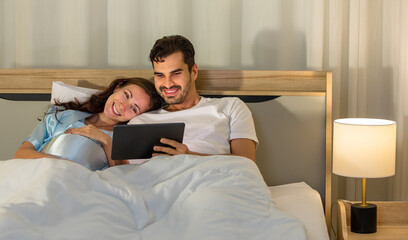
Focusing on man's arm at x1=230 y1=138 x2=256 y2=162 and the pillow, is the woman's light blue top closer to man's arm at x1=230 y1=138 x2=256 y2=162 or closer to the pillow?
the pillow

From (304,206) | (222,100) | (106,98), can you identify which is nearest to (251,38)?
(222,100)

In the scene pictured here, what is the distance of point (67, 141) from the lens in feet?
6.35

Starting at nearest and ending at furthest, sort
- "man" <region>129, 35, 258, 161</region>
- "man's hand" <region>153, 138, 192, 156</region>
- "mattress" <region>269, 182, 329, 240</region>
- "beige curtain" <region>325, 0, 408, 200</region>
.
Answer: "mattress" <region>269, 182, 329, 240</region>, "man's hand" <region>153, 138, 192, 156</region>, "man" <region>129, 35, 258, 161</region>, "beige curtain" <region>325, 0, 408, 200</region>

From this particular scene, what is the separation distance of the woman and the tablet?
0.23 m

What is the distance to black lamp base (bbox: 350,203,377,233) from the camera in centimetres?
193

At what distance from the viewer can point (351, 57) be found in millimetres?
2404

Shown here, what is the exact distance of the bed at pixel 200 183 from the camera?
1.24 metres

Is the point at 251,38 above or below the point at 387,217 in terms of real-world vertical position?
above

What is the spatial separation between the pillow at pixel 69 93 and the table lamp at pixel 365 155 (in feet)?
3.70

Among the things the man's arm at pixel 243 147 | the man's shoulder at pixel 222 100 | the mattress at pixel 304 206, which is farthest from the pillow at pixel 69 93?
the mattress at pixel 304 206

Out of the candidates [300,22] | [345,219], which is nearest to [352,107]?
[300,22]

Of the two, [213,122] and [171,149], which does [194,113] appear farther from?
[171,149]

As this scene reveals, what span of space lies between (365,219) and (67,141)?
4.08 ft

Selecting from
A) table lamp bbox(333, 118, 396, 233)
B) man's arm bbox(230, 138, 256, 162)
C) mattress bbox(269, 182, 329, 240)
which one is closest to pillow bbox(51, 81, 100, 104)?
man's arm bbox(230, 138, 256, 162)
